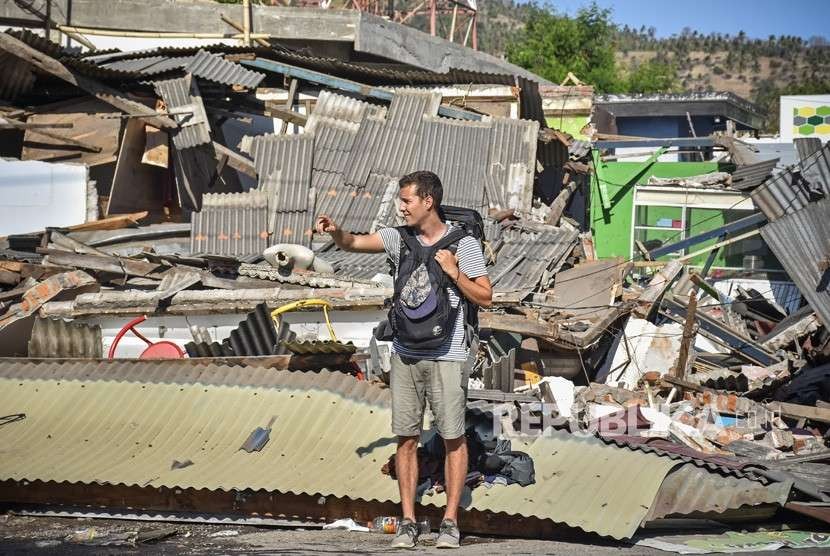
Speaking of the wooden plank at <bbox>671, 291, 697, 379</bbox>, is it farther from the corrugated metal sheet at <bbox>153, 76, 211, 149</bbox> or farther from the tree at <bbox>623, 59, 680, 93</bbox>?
the tree at <bbox>623, 59, 680, 93</bbox>

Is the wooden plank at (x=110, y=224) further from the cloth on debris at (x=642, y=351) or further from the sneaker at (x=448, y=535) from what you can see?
the sneaker at (x=448, y=535)

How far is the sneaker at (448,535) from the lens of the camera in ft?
16.6

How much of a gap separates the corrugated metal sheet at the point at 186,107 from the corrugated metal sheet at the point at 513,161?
13.7ft

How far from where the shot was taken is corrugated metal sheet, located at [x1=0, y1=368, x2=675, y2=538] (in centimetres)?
543

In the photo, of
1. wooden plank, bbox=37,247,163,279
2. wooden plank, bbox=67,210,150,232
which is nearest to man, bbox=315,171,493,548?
wooden plank, bbox=37,247,163,279

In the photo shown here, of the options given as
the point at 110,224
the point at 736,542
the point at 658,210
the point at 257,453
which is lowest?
the point at 736,542

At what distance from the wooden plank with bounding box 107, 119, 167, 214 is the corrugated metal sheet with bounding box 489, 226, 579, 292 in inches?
232

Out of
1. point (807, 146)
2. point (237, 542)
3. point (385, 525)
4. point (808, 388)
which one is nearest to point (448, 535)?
point (385, 525)

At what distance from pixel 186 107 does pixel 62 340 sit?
22.9 feet

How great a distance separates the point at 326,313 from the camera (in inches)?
380

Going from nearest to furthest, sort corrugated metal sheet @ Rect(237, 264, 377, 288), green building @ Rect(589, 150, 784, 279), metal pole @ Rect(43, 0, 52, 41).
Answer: corrugated metal sheet @ Rect(237, 264, 377, 288), metal pole @ Rect(43, 0, 52, 41), green building @ Rect(589, 150, 784, 279)

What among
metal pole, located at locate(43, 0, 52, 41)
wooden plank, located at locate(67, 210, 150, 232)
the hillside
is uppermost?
the hillside

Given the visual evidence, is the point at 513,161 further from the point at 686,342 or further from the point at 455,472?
the point at 455,472


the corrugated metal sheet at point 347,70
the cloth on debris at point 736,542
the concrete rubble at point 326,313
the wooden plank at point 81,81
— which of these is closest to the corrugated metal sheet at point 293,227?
the concrete rubble at point 326,313
